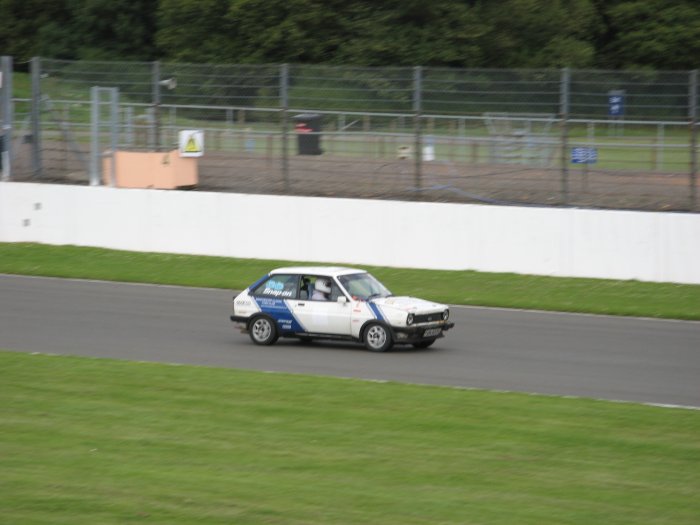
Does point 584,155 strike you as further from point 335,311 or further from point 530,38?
point 530,38

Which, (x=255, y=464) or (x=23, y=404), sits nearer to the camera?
(x=255, y=464)

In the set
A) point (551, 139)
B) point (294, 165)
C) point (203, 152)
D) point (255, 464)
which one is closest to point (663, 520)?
point (255, 464)

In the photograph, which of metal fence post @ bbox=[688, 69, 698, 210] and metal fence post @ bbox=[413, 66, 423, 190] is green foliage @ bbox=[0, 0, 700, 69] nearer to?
metal fence post @ bbox=[413, 66, 423, 190]

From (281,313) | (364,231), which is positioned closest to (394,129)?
(364,231)

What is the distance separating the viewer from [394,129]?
85.3 feet

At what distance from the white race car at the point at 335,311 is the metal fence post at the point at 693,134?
8.48m

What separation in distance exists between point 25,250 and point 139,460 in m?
18.3

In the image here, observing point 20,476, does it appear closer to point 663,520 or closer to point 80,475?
point 80,475

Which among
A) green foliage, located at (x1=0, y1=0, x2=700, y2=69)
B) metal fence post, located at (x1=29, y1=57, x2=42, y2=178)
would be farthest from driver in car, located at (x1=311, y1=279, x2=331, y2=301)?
green foliage, located at (x1=0, y1=0, x2=700, y2=69)

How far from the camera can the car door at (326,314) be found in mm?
16703

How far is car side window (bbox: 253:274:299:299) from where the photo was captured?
56.5 ft

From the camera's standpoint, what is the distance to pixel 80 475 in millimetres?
9250

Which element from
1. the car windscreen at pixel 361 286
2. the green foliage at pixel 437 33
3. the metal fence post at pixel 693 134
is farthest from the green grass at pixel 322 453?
the green foliage at pixel 437 33

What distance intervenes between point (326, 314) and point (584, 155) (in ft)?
31.1
